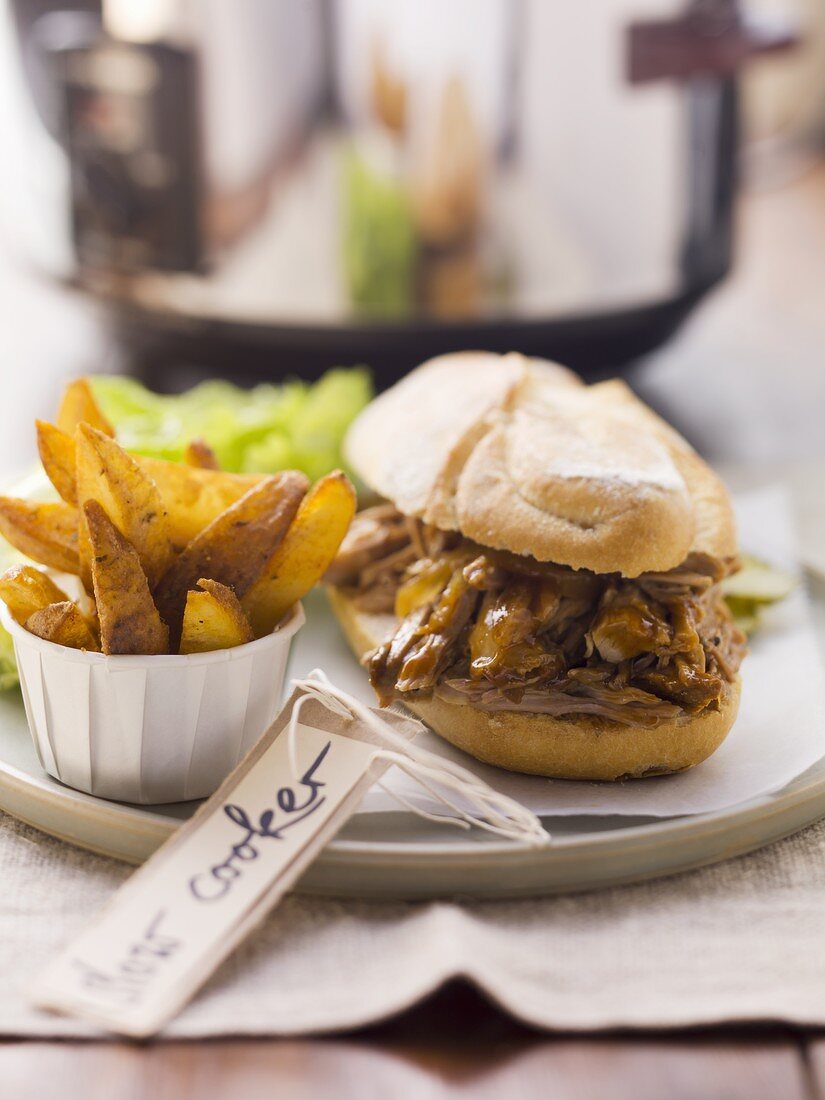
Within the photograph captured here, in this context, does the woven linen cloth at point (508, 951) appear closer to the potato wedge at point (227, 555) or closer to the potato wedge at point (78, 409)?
the potato wedge at point (227, 555)

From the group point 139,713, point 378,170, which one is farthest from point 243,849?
point 378,170

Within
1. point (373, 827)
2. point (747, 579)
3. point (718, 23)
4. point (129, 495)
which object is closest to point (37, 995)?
point (373, 827)

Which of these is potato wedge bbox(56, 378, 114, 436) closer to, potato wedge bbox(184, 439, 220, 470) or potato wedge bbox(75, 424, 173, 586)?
potato wedge bbox(184, 439, 220, 470)

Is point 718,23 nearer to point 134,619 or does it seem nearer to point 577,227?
point 577,227

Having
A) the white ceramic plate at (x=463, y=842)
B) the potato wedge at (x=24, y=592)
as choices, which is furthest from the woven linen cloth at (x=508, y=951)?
the potato wedge at (x=24, y=592)

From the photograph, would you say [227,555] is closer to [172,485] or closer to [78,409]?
[172,485]

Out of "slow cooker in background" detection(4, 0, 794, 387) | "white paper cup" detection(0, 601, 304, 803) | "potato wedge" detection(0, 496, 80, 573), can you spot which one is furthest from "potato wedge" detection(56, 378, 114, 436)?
"slow cooker in background" detection(4, 0, 794, 387)
